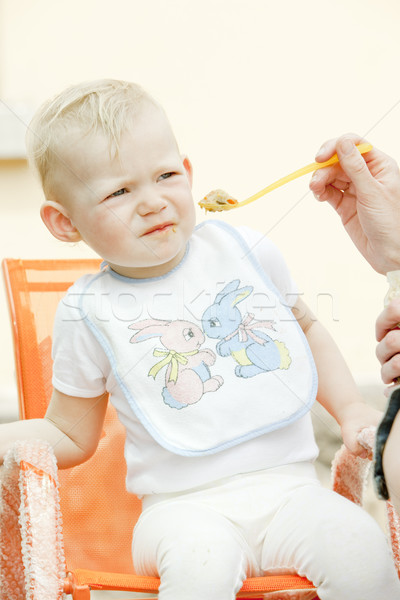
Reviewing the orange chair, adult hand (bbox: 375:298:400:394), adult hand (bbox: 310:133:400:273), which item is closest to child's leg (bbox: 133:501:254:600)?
the orange chair

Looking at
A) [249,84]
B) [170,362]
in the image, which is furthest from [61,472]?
[249,84]

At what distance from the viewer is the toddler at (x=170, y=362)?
2.67 feet

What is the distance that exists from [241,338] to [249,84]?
1.31m

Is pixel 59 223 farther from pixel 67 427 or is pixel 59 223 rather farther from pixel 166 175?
pixel 67 427

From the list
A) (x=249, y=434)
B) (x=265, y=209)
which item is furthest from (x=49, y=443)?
(x=265, y=209)

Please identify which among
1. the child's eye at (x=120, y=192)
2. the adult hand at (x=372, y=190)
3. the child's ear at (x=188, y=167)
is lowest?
the adult hand at (x=372, y=190)

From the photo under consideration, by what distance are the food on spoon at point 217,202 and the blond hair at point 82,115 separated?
0.44 ft

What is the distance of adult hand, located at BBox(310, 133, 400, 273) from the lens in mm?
836

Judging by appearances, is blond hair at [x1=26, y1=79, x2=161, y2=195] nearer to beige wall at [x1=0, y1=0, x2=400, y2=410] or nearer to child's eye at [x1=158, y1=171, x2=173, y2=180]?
child's eye at [x1=158, y1=171, x2=173, y2=180]

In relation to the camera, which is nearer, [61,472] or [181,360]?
[181,360]

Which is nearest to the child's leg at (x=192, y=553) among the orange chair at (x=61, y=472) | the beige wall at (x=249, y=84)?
the orange chair at (x=61, y=472)

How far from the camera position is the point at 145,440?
0.91m

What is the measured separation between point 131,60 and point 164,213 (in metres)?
1.28

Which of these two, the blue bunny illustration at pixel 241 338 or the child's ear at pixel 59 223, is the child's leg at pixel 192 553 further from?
the child's ear at pixel 59 223
